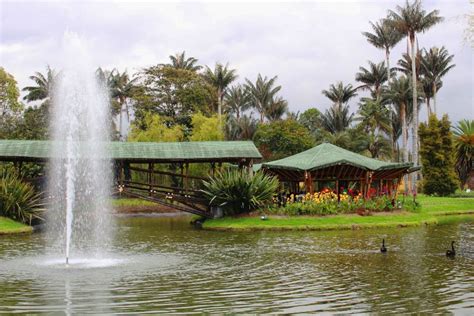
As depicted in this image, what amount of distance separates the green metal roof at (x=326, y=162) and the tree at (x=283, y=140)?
1968 cm

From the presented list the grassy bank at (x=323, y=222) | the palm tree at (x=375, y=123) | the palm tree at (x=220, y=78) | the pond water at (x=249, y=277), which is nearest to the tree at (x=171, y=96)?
the palm tree at (x=220, y=78)

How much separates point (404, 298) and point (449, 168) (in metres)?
40.7

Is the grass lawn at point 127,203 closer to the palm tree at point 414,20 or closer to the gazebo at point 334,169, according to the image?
the gazebo at point 334,169

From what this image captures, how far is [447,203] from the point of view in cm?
4194

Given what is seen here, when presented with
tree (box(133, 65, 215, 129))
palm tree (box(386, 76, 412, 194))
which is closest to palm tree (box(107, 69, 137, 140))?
tree (box(133, 65, 215, 129))

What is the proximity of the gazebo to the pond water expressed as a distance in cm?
923

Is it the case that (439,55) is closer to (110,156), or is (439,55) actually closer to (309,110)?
(309,110)

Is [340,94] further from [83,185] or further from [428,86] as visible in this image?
[83,185]

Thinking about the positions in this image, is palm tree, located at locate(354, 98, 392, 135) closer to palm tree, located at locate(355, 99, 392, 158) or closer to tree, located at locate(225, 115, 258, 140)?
palm tree, located at locate(355, 99, 392, 158)

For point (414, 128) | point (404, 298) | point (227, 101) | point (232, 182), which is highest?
point (227, 101)

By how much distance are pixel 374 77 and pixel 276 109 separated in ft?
39.7

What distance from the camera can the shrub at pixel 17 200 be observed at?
2991 centimetres

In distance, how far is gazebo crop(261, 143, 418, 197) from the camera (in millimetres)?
33281

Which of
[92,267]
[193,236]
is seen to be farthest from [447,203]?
[92,267]
